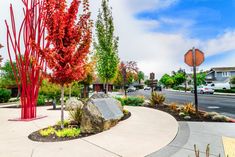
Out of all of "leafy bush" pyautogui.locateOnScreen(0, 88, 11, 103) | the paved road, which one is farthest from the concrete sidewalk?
"leafy bush" pyautogui.locateOnScreen(0, 88, 11, 103)

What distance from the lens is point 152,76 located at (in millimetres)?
22484

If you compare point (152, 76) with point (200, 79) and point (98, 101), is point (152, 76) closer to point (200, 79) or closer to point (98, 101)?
point (98, 101)

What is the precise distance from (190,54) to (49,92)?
1352cm

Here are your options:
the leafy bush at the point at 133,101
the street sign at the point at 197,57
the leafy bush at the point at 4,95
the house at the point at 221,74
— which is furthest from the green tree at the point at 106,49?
the house at the point at 221,74

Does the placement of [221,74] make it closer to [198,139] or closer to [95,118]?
[198,139]

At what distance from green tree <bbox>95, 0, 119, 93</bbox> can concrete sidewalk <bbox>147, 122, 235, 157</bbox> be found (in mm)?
9441

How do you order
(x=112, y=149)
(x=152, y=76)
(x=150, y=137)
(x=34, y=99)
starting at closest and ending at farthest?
1. (x=112, y=149)
2. (x=150, y=137)
3. (x=34, y=99)
4. (x=152, y=76)

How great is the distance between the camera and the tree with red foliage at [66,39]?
7.70 meters

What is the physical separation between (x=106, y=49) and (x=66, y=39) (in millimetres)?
10051

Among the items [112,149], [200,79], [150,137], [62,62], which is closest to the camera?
[112,149]

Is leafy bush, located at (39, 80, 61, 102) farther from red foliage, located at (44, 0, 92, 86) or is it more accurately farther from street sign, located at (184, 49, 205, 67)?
red foliage, located at (44, 0, 92, 86)

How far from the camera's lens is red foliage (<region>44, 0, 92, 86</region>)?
Answer: 7.70 metres

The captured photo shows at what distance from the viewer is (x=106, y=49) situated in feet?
59.0

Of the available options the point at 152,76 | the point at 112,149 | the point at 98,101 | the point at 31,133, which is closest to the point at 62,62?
the point at 98,101
